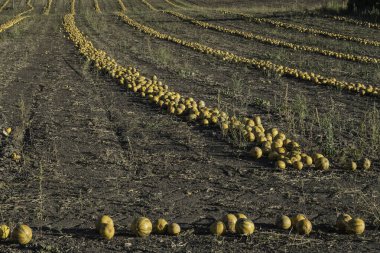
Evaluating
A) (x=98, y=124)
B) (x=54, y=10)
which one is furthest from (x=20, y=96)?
(x=54, y=10)

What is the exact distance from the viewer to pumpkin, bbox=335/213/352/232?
5.19 meters

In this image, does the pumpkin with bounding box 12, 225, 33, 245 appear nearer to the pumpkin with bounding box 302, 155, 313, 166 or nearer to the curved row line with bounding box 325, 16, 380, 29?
the pumpkin with bounding box 302, 155, 313, 166

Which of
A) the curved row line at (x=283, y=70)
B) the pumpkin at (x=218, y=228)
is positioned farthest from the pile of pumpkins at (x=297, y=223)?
the curved row line at (x=283, y=70)

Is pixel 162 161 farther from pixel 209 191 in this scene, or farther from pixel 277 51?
pixel 277 51

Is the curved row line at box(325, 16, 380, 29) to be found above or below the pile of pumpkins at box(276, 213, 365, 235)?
above

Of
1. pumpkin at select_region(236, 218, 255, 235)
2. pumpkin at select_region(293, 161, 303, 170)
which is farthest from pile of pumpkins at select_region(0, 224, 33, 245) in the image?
pumpkin at select_region(293, 161, 303, 170)

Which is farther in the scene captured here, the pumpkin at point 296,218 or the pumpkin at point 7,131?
the pumpkin at point 7,131

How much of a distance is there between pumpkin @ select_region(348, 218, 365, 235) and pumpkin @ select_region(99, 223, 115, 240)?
2.54 m

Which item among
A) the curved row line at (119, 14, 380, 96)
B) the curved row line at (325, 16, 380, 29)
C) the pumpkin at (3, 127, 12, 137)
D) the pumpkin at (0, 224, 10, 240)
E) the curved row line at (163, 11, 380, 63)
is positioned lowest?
the pumpkin at (0, 224, 10, 240)

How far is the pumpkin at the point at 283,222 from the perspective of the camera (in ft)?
17.1

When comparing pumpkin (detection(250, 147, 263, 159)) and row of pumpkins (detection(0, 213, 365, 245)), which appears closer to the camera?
row of pumpkins (detection(0, 213, 365, 245))

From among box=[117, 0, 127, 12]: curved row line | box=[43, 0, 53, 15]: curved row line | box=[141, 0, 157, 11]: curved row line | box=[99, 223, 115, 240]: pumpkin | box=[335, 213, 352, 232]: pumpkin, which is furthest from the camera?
box=[141, 0, 157, 11]: curved row line

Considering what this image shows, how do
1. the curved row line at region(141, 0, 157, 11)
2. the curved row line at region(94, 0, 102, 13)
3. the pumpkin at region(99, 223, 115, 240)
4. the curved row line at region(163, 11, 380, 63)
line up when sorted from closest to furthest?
the pumpkin at region(99, 223, 115, 240), the curved row line at region(163, 11, 380, 63), the curved row line at region(94, 0, 102, 13), the curved row line at region(141, 0, 157, 11)

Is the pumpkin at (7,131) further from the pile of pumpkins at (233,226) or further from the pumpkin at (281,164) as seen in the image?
the pile of pumpkins at (233,226)
